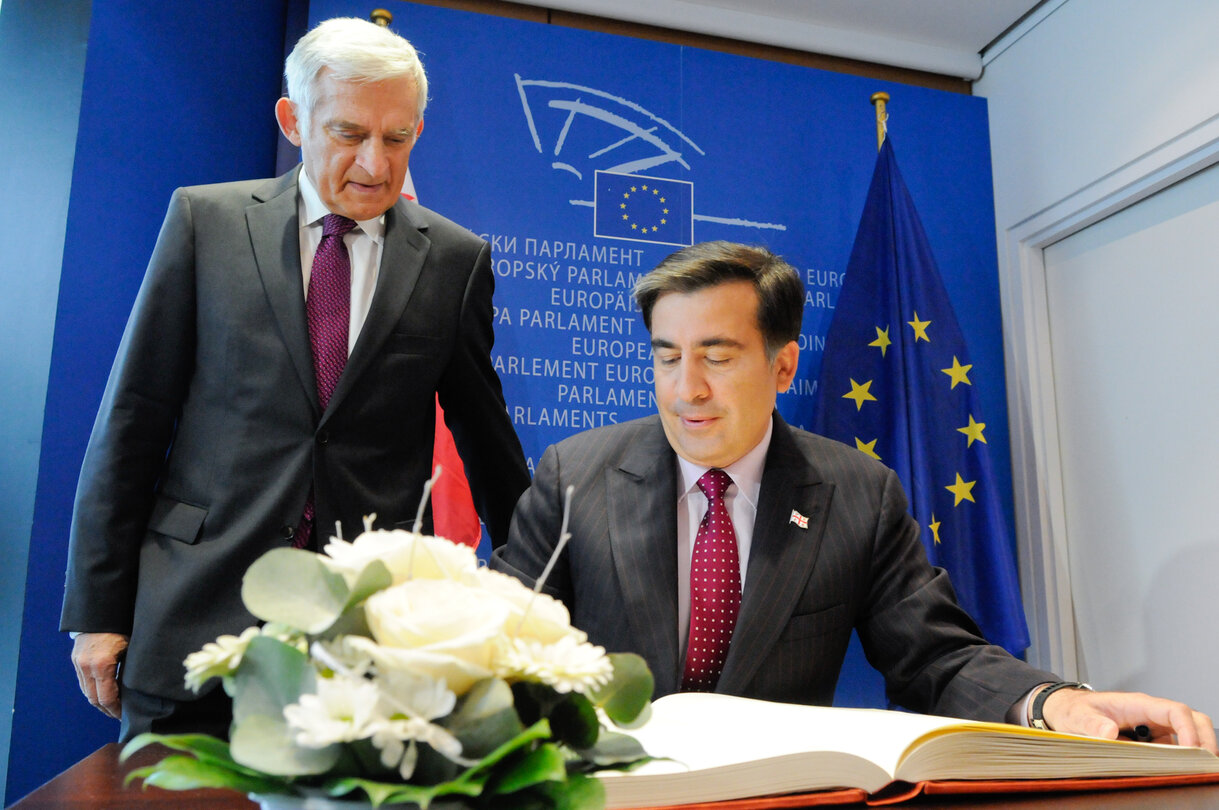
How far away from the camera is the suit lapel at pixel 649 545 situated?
1.50 meters

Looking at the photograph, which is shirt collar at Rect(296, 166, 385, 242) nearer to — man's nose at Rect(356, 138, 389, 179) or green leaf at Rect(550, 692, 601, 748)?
man's nose at Rect(356, 138, 389, 179)

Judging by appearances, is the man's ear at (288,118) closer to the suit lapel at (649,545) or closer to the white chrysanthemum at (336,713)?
the suit lapel at (649,545)

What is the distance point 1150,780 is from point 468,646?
32.9 inches

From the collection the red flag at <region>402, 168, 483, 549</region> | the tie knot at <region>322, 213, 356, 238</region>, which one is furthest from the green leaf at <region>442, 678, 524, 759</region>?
the red flag at <region>402, 168, 483, 549</region>

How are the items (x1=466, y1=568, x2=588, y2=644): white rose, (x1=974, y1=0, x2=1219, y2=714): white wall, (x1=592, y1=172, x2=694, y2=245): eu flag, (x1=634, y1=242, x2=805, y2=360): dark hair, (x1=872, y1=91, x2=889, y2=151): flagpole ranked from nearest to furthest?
(x1=466, y1=568, x2=588, y2=644): white rose < (x1=634, y1=242, x2=805, y2=360): dark hair < (x1=974, y1=0, x2=1219, y2=714): white wall < (x1=592, y1=172, x2=694, y2=245): eu flag < (x1=872, y1=91, x2=889, y2=151): flagpole

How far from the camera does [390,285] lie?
1733 millimetres

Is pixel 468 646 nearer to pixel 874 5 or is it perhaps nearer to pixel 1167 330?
pixel 1167 330

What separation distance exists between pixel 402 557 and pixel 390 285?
125cm

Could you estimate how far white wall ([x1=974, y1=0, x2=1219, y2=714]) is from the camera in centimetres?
294

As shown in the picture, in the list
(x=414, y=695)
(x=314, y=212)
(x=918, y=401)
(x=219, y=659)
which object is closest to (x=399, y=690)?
(x=414, y=695)

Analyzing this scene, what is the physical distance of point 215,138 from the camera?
105 inches

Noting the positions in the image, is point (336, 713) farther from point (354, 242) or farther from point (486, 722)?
point (354, 242)

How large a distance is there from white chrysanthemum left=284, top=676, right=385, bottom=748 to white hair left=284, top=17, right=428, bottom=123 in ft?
4.62

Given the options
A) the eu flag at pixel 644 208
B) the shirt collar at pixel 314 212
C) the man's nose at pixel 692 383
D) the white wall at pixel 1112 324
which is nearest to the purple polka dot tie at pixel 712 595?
the man's nose at pixel 692 383
